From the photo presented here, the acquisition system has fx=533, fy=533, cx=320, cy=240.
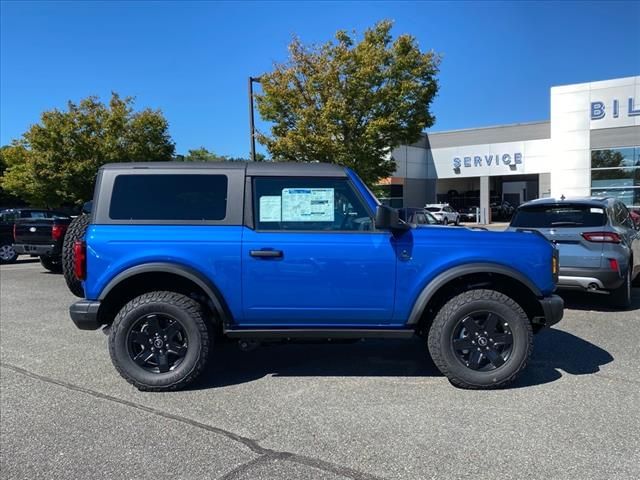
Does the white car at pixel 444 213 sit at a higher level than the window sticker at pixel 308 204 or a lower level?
higher

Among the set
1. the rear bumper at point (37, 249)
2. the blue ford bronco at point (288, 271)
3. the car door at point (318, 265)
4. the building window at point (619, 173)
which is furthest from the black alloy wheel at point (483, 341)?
the building window at point (619, 173)

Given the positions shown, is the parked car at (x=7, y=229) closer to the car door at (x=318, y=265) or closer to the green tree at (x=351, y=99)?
the green tree at (x=351, y=99)

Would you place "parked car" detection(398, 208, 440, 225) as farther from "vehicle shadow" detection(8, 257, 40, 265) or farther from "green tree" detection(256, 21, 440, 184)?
"vehicle shadow" detection(8, 257, 40, 265)

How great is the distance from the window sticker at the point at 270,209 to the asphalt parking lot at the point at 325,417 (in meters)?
1.46

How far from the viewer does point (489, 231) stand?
15.4 ft

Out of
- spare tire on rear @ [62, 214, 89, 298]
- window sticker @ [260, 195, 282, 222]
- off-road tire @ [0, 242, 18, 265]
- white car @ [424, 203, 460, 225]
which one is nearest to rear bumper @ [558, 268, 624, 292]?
window sticker @ [260, 195, 282, 222]

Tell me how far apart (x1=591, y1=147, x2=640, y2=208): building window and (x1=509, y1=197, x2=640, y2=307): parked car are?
24207 millimetres

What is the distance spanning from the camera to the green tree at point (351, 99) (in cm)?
1862

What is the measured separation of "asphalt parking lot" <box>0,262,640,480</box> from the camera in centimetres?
320

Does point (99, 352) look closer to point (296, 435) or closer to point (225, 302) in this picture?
point (225, 302)

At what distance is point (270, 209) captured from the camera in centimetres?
458

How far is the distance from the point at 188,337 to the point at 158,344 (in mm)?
287

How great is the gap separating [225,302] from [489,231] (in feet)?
7.77

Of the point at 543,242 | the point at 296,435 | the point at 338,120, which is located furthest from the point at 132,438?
the point at 338,120
